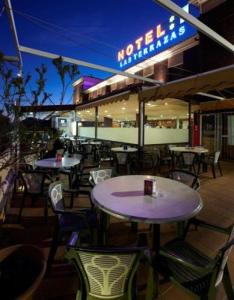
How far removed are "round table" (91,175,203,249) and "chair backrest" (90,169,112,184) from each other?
667mm

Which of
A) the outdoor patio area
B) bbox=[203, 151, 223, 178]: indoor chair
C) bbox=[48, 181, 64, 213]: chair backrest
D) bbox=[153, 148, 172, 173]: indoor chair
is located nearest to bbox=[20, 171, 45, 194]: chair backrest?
the outdoor patio area

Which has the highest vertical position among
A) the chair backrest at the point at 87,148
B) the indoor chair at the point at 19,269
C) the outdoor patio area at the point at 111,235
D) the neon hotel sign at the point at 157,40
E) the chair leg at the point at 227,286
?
the neon hotel sign at the point at 157,40

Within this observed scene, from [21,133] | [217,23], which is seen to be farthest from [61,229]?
[217,23]

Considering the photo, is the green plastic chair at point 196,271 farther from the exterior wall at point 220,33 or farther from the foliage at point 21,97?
the exterior wall at point 220,33

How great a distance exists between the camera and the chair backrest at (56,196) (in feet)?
7.18

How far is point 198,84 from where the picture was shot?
4.14 metres

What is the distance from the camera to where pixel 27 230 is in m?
2.96

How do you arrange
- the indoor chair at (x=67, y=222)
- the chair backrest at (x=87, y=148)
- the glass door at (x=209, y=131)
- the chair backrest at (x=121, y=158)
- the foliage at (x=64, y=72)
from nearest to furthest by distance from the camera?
1. the foliage at (x=64, y=72)
2. the indoor chair at (x=67, y=222)
3. the chair backrest at (x=121, y=158)
4. the chair backrest at (x=87, y=148)
5. the glass door at (x=209, y=131)

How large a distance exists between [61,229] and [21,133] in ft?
3.81

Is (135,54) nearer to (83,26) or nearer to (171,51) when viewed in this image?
(171,51)

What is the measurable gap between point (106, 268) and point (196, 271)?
0.71 meters

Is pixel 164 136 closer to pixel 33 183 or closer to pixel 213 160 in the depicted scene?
pixel 213 160

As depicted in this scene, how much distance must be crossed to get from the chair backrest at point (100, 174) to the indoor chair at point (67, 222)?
775 mm

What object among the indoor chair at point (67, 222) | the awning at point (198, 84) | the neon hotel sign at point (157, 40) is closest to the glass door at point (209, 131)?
the neon hotel sign at point (157, 40)
